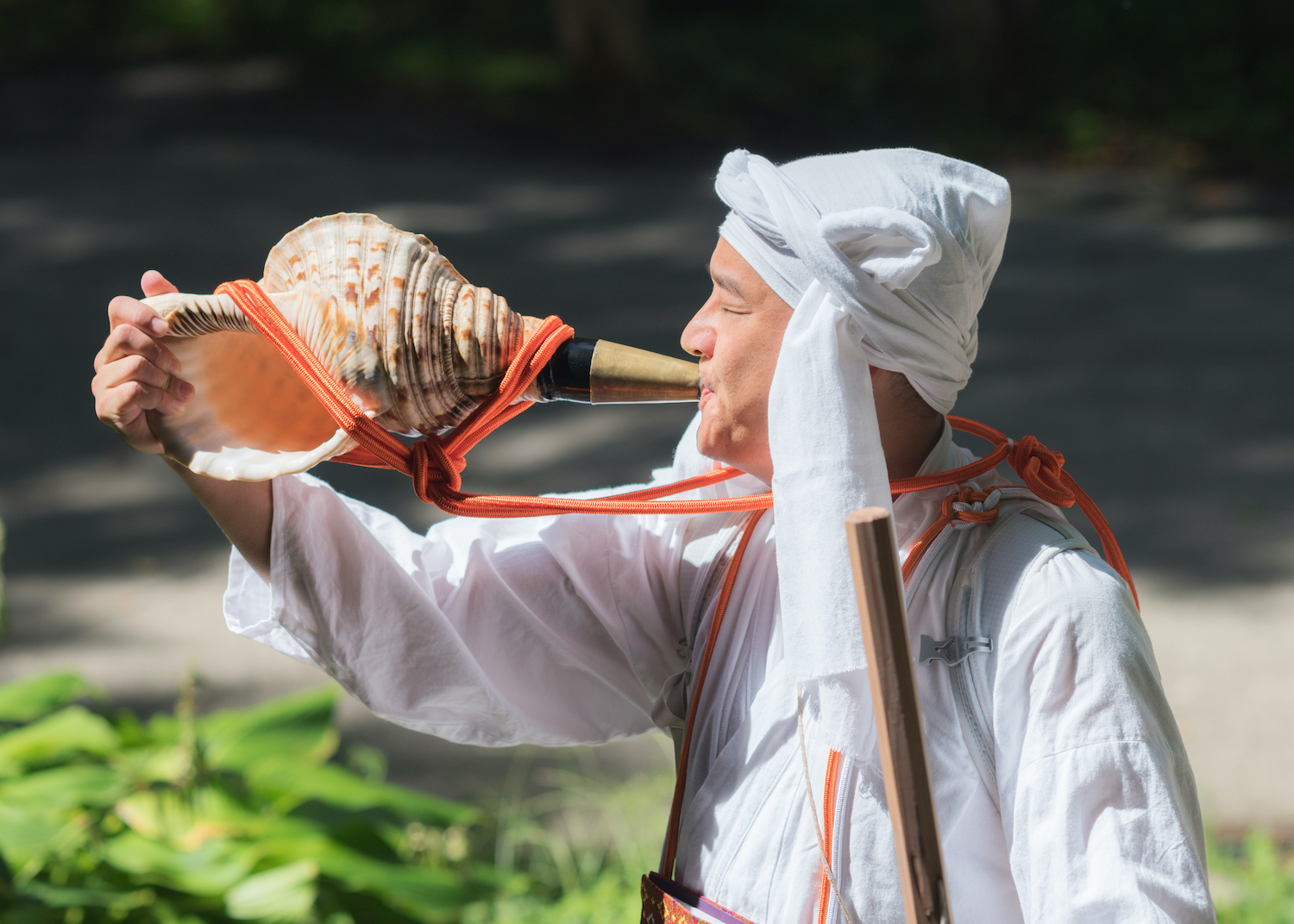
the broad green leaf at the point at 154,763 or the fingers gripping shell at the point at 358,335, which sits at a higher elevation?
the fingers gripping shell at the point at 358,335

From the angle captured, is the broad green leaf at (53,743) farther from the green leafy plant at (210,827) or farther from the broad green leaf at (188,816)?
the broad green leaf at (188,816)

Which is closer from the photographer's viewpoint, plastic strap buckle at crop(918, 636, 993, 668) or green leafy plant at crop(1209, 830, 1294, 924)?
plastic strap buckle at crop(918, 636, 993, 668)

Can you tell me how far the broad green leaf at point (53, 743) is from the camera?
274cm

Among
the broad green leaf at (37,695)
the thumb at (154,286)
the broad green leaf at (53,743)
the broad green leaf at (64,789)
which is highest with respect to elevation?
the thumb at (154,286)

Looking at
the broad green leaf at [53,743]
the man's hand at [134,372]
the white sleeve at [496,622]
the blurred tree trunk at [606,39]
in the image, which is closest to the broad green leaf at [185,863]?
the broad green leaf at [53,743]

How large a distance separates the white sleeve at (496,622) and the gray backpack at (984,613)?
0.42 m

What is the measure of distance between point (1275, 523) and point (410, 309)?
4448 mm

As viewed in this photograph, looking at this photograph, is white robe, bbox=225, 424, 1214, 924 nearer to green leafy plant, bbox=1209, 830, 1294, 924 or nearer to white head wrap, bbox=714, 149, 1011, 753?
white head wrap, bbox=714, 149, 1011, 753

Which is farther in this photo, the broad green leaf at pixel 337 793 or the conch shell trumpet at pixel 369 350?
the broad green leaf at pixel 337 793

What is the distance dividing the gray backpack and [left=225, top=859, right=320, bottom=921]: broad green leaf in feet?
5.08

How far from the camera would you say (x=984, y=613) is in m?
1.25

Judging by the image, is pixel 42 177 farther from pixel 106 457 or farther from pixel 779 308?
pixel 779 308

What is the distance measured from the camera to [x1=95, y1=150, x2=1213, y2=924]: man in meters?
1.16

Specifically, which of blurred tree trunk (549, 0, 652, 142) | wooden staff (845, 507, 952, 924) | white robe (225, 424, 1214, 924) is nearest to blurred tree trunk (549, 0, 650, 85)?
blurred tree trunk (549, 0, 652, 142)
